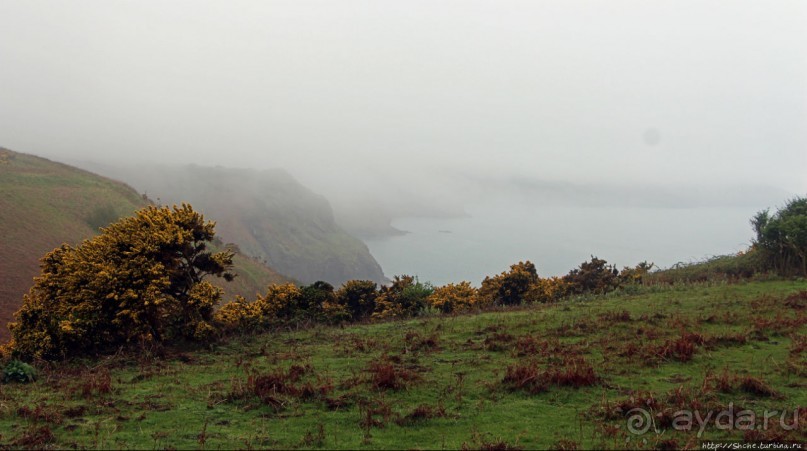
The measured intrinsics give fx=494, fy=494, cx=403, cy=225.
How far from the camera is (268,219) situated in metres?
160

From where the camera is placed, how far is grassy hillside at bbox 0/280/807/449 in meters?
8.08

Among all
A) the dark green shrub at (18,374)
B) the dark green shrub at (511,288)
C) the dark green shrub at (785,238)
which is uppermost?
the dark green shrub at (785,238)

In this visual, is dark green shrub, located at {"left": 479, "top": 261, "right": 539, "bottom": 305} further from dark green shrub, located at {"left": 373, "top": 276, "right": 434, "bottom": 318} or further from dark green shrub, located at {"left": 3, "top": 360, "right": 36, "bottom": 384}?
dark green shrub, located at {"left": 3, "top": 360, "right": 36, "bottom": 384}

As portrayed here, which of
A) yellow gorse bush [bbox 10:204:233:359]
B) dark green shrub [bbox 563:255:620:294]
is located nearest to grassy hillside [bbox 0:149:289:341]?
yellow gorse bush [bbox 10:204:233:359]

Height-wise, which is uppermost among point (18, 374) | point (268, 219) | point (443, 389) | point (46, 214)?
point (268, 219)

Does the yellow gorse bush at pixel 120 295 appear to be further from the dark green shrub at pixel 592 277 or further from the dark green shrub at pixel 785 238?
the dark green shrub at pixel 785 238

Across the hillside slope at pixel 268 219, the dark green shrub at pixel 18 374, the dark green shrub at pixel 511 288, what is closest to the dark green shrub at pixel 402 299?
the dark green shrub at pixel 511 288

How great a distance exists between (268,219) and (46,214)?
11145cm

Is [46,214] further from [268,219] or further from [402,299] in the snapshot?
[268,219]

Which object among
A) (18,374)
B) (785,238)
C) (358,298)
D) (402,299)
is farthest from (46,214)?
(785,238)

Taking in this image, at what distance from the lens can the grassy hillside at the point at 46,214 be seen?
3781cm

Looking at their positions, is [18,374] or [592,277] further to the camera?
[592,277]

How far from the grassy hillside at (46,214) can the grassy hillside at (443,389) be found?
79.1 feet

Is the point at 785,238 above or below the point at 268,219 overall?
below
